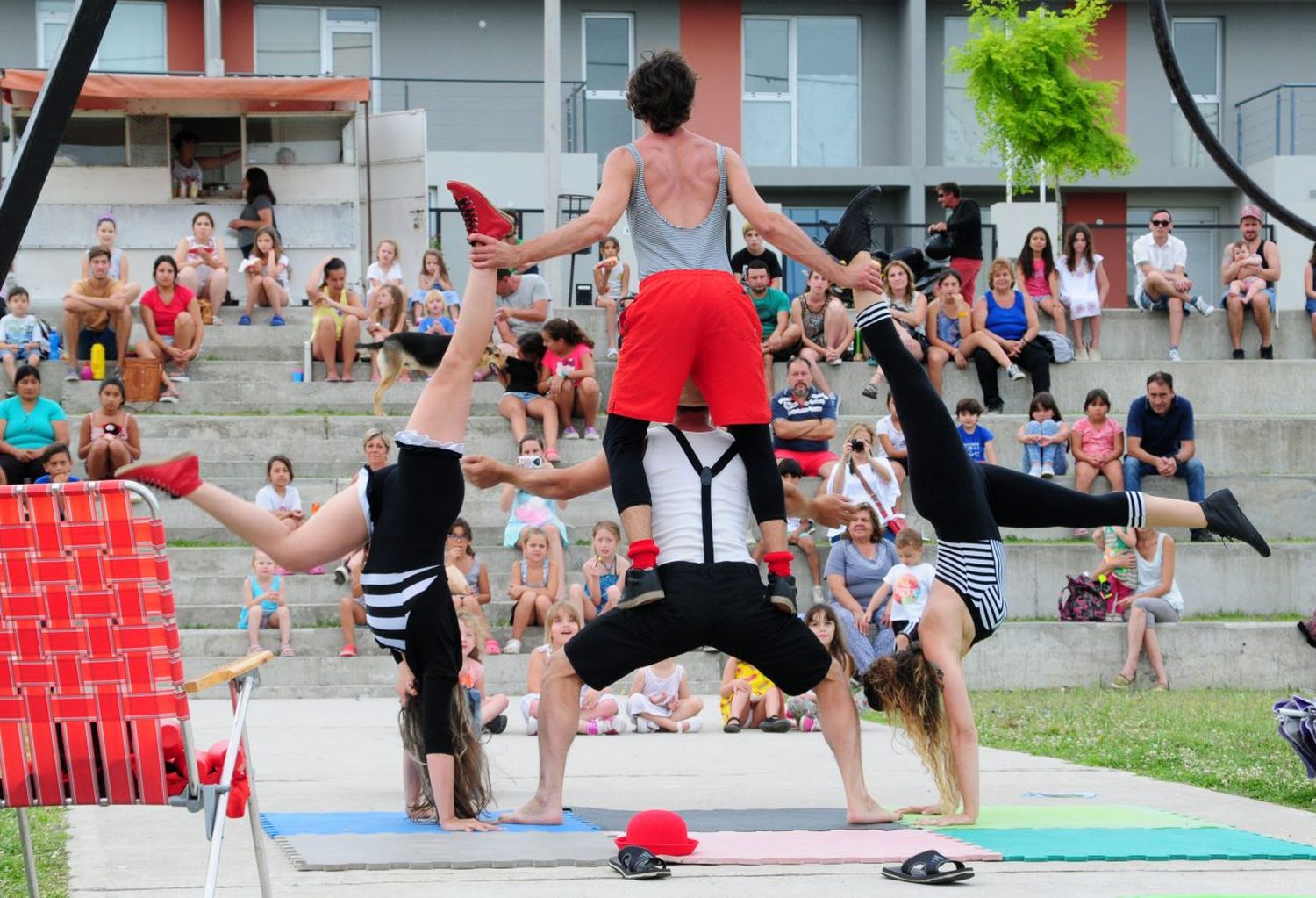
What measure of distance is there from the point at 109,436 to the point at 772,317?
19.8ft

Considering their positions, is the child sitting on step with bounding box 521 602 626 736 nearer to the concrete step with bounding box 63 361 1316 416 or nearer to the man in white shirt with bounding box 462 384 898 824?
the man in white shirt with bounding box 462 384 898 824

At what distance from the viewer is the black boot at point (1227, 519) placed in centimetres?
731

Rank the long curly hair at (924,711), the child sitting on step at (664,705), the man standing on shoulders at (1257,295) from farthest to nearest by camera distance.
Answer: the man standing on shoulders at (1257,295)
the child sitting on step at (664,705)
the long curly hair at (924,711)

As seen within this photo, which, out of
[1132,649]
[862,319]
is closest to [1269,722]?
[1132,649]

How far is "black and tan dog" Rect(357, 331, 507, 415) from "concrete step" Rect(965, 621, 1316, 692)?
4.50m

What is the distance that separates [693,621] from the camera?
6.04m

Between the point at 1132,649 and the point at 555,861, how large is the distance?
8.13m

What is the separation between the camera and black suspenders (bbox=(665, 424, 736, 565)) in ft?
20.1

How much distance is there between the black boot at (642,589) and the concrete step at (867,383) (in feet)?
32.2

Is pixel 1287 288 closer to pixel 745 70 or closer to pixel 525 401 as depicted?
pixel 745 70

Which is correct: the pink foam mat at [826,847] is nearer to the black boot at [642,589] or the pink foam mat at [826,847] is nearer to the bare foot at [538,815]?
the bare foot at [538,815]

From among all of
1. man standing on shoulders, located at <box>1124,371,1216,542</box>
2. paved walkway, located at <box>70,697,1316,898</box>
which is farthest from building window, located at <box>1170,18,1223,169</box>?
paved walkway, located at <box>70,697,1316,898</box>

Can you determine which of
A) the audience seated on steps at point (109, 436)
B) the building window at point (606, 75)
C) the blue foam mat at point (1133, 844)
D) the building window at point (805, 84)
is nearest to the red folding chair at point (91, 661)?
the blue foam mat at point (1133, 844)

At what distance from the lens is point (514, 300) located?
16.1 meters
